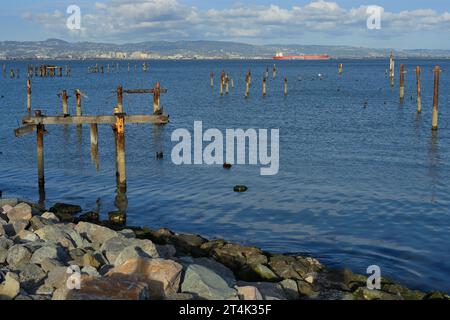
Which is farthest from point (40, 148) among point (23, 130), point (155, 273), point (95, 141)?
point (155, 273)

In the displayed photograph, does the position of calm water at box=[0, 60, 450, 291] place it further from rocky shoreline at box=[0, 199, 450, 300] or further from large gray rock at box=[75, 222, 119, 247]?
large gray rock at box=[75, 222, 119, 247]

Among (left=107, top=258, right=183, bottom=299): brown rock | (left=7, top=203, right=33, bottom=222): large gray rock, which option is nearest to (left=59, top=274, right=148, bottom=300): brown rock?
(left=107, top=258, right=183, bottom=299): brown rock

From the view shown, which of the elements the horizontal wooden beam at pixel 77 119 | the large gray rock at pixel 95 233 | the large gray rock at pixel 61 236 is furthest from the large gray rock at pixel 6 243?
the horizontal wooden beam at pixel 77 119

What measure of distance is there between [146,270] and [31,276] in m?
2.63

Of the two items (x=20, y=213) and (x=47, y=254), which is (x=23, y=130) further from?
(x=47, y=254)

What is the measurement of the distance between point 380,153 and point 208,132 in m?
14.2

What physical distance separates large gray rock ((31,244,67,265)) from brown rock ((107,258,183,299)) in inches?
83.9

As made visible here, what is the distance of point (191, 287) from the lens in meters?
12.6

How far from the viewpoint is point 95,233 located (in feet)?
57.1

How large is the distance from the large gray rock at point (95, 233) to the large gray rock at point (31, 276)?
11.4 ft

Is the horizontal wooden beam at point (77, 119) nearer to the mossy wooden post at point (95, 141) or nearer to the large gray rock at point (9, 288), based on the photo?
the mossy wooden post at point (95, 141)

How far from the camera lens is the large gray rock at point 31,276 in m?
12.9

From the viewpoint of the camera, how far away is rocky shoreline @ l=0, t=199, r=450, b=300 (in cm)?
1213
